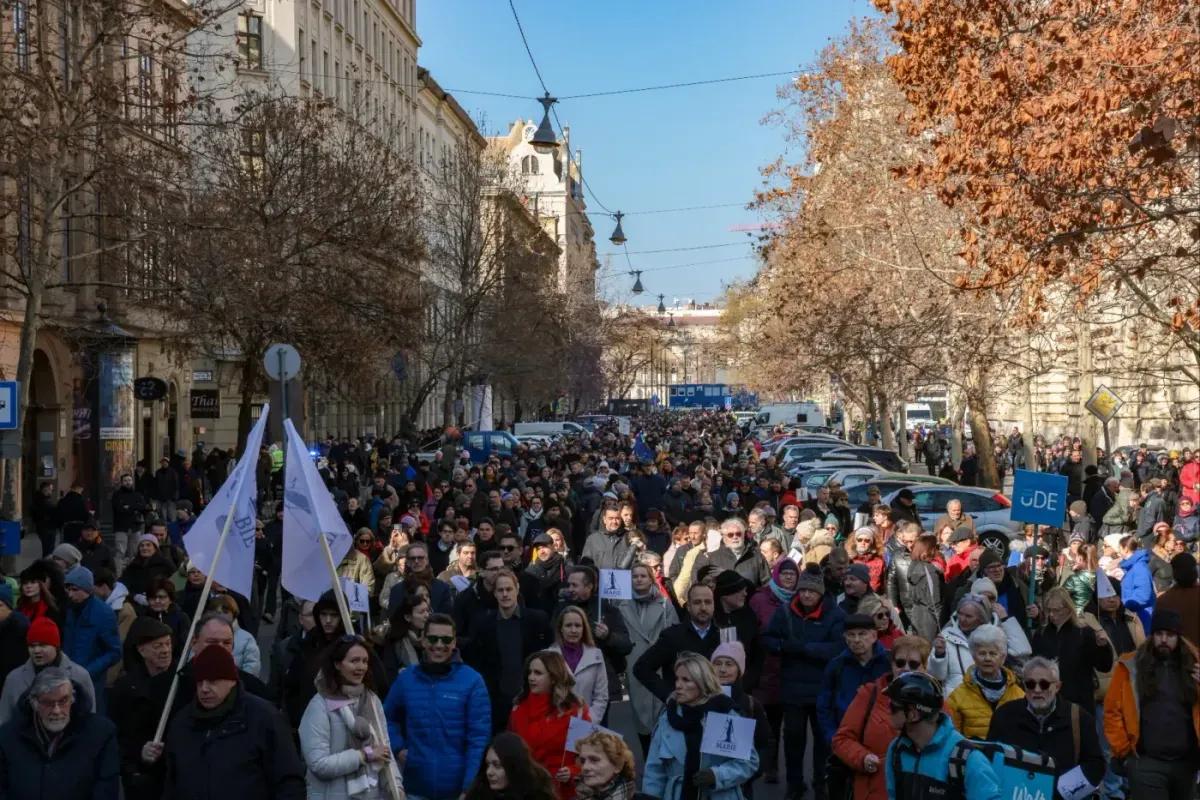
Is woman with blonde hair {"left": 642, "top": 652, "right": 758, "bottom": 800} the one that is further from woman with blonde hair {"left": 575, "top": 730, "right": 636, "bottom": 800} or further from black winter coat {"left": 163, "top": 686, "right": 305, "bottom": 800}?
black winter coat {"left": 163, "top": 686, "right": 305, "bottom": 800}

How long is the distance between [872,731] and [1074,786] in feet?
2.88

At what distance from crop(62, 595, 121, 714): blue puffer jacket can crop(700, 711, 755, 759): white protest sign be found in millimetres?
4743

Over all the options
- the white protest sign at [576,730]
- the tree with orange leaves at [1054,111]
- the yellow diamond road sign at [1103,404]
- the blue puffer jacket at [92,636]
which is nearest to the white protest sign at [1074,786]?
the white protest sign at [576,730]

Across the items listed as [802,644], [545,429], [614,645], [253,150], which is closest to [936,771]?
[614,645]

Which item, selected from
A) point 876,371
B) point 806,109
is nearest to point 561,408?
point 876,371

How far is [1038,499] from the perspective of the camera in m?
15.6

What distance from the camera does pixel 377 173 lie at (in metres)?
34.5

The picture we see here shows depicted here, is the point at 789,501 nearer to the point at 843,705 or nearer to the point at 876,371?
the point at 843,705

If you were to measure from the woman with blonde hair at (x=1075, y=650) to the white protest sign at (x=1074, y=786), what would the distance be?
10.6 feet

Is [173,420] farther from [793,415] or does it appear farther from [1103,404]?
[793,415]

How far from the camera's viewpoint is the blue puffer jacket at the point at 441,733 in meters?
7.54

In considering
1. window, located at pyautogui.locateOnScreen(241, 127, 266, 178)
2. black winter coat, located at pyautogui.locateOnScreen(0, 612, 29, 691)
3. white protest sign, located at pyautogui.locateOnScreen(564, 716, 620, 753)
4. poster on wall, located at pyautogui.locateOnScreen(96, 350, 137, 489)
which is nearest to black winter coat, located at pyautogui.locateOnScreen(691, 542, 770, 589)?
black winter coat, located at pyautogui.locateOnScreen(0, 612, 29, 691)

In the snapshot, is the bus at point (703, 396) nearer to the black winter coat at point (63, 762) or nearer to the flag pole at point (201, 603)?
the flag pole at point (201, 603)

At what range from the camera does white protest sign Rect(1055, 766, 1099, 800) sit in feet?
22.9
